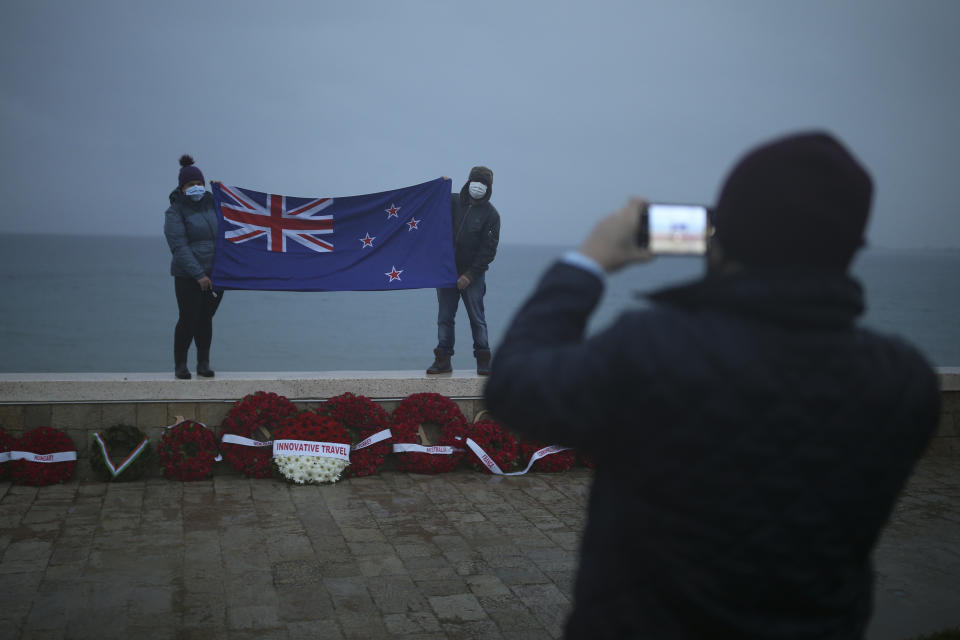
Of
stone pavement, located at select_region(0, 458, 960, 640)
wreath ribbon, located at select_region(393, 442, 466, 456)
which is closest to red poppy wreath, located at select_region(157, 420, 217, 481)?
stone pavement, located at select_region(0, 458, 960, 640)

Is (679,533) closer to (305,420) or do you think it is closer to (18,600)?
(18,600)

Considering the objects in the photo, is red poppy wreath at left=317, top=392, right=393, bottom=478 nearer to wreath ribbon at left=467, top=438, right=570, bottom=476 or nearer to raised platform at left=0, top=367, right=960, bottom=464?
raised platform at left=0, top=367, right=960, bottom=464

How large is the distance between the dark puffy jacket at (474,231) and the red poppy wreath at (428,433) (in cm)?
143

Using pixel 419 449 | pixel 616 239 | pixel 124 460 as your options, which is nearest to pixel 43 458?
pixel 124 460

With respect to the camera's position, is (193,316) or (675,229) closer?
(675,229)

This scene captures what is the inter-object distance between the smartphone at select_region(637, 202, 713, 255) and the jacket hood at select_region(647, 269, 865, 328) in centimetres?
25

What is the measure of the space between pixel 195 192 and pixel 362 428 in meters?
2.56

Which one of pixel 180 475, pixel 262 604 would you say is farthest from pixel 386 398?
pixel 262 604

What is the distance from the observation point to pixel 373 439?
25.0ft

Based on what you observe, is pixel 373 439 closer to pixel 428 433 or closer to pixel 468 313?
pixel 428 433

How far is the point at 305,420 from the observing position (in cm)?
763

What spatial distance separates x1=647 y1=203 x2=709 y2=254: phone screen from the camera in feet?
5.58

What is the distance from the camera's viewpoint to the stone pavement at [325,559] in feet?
14.9

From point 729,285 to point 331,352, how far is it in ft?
137
